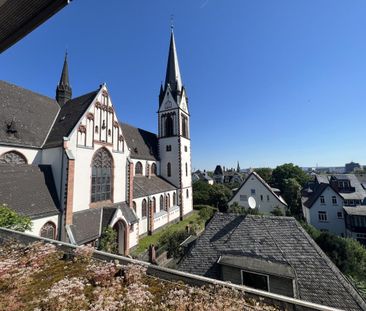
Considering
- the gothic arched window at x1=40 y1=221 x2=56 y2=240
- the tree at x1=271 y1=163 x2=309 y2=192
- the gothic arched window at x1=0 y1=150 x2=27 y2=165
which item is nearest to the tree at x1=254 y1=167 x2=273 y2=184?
the tree at x1=271 y1=163 x2=309 y2=192

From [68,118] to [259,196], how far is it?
22.6m

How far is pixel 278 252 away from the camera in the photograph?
27.5 ft

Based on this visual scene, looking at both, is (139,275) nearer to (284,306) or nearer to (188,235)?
(284,306)

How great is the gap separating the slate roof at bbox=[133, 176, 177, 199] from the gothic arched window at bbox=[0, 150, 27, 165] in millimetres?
9656

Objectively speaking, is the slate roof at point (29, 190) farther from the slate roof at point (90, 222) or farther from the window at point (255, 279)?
the window at point (255, 279)

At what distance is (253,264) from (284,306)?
6781 millimetres

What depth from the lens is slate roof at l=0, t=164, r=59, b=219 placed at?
1059 centimetres

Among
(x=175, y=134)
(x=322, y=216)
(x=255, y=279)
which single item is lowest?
(x=322, y=216)

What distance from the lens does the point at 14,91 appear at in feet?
50.4

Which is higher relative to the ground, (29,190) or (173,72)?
(173,72)

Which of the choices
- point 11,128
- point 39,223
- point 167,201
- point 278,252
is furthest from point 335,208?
point 11,128

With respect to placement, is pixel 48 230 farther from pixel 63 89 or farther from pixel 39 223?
pixel 63 89

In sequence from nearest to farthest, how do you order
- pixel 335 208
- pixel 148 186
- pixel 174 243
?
pixel 174 243 → pixel 148 186 → pixel 335 208

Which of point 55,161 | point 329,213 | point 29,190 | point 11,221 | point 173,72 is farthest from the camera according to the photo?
point 173,72
